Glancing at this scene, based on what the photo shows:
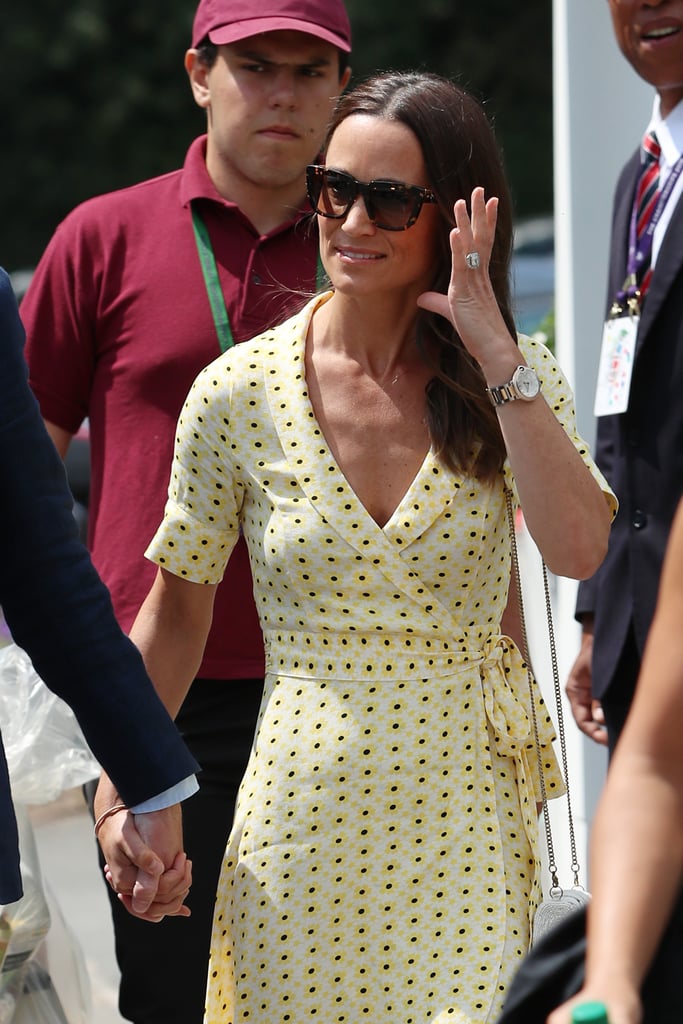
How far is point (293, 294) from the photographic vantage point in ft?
12.5

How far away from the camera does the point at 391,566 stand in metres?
2.90

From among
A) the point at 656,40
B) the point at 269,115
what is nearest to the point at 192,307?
the point at 269,115

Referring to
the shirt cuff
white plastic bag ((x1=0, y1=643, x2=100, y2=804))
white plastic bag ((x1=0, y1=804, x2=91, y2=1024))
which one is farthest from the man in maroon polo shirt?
the shirt cuff

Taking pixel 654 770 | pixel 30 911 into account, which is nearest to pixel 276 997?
pixel 30 911

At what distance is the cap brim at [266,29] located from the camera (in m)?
3.87

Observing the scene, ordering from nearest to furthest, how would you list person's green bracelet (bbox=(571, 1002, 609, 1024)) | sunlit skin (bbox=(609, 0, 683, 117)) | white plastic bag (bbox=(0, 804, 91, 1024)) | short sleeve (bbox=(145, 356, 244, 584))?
person's green bracelet (bbox=(571, 1002, 609, 1024)), short sleeve (bbox=(145, 356, 244, 584)), white plastic bag (bbox=(0, 804, 91, 1024)), sunlit skin (bbox=(609, 0, 683, 117))

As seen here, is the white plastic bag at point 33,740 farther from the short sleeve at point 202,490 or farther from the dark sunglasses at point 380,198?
the dark sunglasses at point 380,198

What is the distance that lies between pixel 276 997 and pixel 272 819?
27 cm

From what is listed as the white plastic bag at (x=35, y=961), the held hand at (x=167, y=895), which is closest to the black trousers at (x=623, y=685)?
the white plastic bag at (x=35, y=961)

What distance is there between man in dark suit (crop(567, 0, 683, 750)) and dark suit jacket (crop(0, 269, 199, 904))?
5.03 ft

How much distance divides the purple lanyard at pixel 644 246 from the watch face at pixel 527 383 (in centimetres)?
127

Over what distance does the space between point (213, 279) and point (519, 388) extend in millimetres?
1232

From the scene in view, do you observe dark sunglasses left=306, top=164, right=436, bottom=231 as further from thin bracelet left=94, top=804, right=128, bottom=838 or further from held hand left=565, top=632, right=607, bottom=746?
held hand left=565, top=632, right=607, bottom=746

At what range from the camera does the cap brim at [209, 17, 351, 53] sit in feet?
12.7
